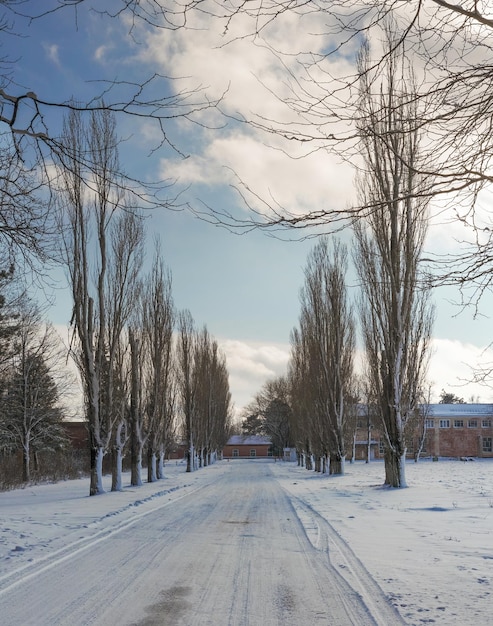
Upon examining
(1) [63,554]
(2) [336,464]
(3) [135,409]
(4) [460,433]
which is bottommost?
(2) [336,464]

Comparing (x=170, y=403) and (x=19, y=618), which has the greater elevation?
(x=170, y=403)

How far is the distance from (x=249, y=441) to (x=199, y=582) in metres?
109

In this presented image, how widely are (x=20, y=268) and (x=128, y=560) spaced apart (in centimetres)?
406

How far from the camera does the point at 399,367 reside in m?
21.3

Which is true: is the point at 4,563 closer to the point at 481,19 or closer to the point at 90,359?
the point at 481,19

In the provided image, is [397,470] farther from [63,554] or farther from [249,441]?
[249,441]

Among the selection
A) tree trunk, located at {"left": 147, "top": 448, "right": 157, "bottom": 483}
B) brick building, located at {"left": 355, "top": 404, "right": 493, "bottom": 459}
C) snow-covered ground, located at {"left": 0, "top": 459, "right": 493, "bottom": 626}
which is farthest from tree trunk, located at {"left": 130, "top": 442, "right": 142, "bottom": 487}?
brick building, located at {"left": 355, "top": 404, "right": 493, "bottom": 459}

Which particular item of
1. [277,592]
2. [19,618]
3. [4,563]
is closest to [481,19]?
[277,592]

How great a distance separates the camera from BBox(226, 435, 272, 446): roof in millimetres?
112250

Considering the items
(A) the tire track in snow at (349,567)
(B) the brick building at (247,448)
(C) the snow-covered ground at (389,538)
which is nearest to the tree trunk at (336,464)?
(C) the snow-covered ground at (389,538)

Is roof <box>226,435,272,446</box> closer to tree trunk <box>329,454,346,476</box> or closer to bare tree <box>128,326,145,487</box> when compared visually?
tree trunk <box>329,454,346,476</box>

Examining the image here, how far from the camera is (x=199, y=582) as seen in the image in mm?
6613

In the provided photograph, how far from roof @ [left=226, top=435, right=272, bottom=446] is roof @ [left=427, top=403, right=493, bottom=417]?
36.4m

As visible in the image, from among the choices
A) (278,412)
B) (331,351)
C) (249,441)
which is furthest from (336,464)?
(249,441)
